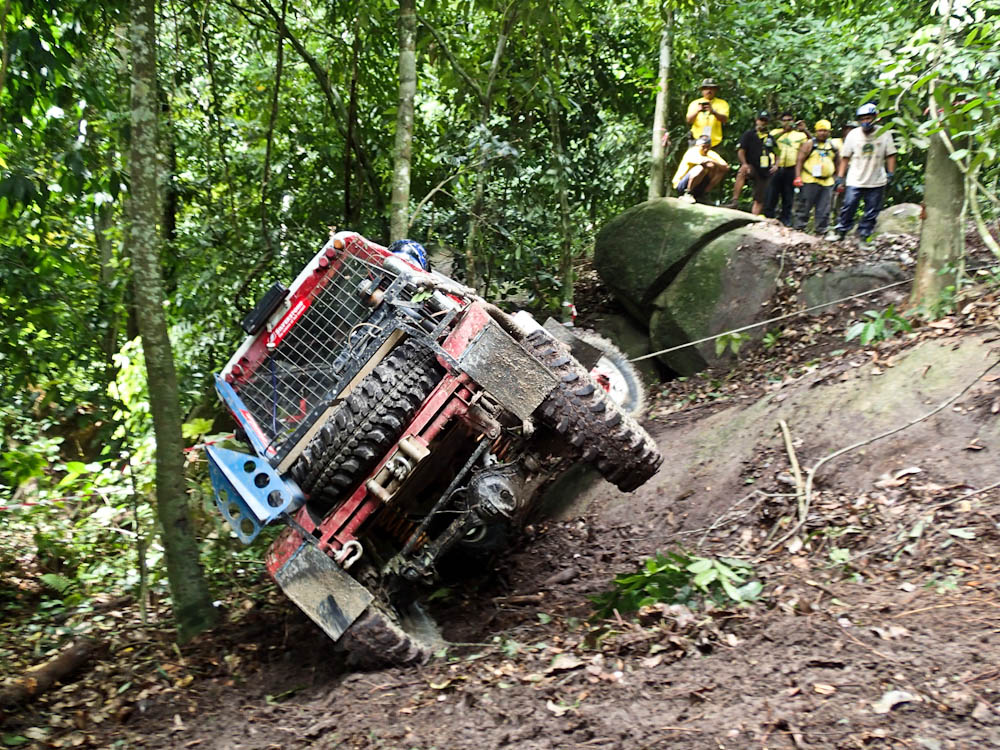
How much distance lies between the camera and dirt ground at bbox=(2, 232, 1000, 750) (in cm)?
317

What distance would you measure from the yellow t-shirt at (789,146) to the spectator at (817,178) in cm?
9

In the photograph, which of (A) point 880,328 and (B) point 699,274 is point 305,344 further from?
(B) point 699,274

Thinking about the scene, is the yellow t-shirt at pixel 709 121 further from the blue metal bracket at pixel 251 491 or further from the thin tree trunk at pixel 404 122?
the blue metal bracket at pixel 251 491

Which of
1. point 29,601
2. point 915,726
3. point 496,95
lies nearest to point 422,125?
point 496,95

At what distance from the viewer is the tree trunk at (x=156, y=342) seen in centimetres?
495

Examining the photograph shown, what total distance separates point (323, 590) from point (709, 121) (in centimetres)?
894

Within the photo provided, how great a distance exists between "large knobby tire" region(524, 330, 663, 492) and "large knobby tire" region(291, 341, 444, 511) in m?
0.75

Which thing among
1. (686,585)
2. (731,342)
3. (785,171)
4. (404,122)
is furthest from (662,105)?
(686,585)

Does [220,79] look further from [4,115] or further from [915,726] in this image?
[915,726]

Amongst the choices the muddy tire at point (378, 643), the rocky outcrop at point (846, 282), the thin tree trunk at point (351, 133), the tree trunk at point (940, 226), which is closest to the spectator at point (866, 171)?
the rocky outcrop at point (846, 282)

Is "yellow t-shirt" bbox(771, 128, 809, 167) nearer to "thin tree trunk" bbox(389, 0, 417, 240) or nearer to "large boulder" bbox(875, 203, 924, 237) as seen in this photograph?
"large boulder" bbox(875, 203, 924, 237)

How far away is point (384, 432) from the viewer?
475cm

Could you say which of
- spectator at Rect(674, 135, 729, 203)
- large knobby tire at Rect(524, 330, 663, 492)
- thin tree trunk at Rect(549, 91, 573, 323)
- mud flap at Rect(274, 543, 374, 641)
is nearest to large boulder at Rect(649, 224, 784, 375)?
thin tree trunk at Rect(549, 91, 573, 323)

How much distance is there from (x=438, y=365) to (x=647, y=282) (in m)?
6.05
